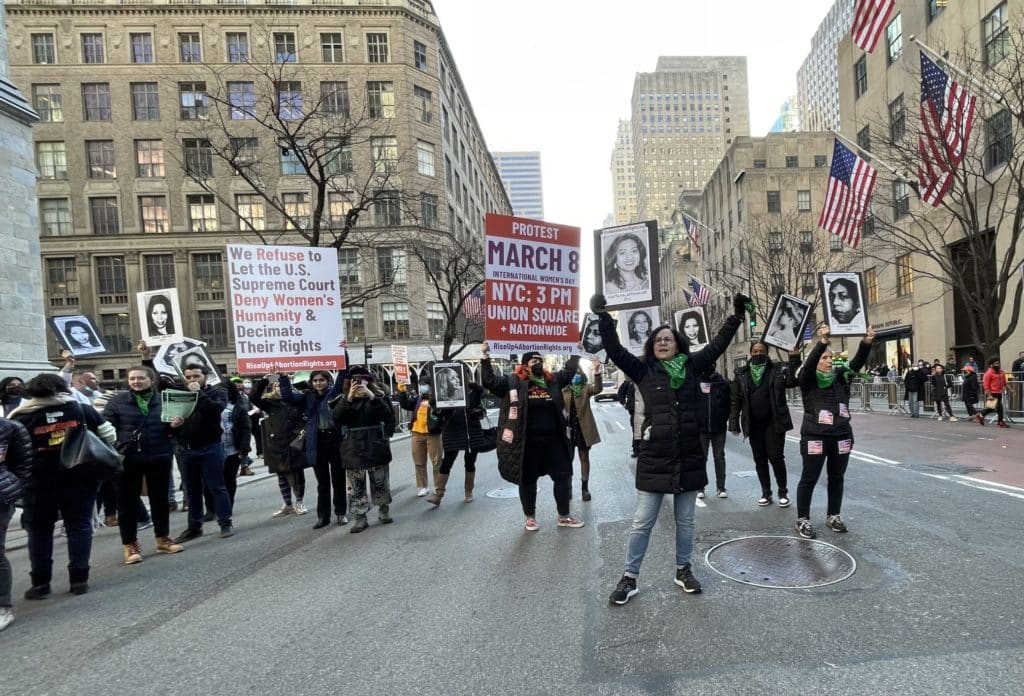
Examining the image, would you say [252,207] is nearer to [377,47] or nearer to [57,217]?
[57,217]

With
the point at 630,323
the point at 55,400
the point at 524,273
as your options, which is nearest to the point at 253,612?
the point at 55,400

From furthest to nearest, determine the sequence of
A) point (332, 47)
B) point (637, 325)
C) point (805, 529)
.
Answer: point (332, 47)
point (637, 325)
point (805, 529)

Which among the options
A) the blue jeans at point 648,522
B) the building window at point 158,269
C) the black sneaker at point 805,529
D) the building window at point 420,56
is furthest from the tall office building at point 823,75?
the blue jeans at point 648,522

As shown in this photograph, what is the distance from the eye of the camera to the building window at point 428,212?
1710 inches

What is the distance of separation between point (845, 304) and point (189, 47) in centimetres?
5103

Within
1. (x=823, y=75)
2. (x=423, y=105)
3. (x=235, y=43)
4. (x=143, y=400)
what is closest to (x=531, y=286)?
(x=143, y=400)

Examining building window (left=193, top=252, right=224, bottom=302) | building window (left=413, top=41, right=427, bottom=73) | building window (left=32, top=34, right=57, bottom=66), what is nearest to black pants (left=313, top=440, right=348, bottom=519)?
building window (left=193, top=252, right=224, bottom=302)

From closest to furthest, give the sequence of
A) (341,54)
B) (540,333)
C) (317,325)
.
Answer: (540,333) → (317,325) → (341,54)

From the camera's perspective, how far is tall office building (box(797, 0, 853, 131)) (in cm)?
12635

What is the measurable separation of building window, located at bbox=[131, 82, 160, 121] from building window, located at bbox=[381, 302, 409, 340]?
22.3 metres

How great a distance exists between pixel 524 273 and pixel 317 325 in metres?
2.73

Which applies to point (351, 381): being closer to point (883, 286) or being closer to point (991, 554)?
point (991, 554)

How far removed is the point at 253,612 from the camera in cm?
421

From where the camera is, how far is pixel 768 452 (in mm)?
6672
